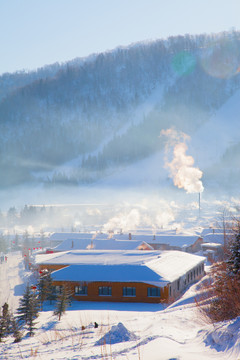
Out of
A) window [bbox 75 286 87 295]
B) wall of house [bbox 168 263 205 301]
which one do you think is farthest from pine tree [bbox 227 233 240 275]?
window [bbox 75 286 87 295]

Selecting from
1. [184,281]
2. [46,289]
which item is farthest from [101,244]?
[46,289]

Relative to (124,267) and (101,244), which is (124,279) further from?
(101,244)

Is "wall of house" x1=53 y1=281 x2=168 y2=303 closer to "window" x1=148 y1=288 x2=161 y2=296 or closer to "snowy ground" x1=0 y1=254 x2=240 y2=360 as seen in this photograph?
"window" x1=148 y1=288 x2=161 y2=296

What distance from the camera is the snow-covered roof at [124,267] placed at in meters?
36.5

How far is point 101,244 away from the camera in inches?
2729

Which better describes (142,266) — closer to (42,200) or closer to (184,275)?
(184,275)

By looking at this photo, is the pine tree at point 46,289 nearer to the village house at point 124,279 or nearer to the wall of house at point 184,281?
the village house at point 124,279

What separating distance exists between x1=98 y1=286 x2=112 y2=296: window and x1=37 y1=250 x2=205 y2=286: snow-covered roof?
0.92m

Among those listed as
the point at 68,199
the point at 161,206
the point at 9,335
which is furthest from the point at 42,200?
the point at 9,335

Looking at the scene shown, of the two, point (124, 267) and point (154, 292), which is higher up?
point (124, 267)

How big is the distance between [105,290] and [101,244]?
32.3m

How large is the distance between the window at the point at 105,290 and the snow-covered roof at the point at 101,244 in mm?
29867

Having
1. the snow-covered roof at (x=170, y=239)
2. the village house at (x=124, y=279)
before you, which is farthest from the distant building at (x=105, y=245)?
the village house at (x=124, y=279)

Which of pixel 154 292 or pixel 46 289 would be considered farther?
pixel 154 292
